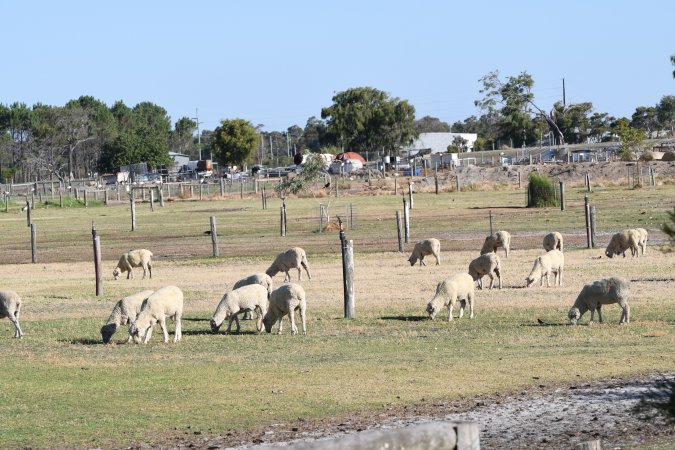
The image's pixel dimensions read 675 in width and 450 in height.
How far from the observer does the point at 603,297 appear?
24312 mm

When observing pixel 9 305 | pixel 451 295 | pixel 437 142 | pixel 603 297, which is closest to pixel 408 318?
pixel 451 295

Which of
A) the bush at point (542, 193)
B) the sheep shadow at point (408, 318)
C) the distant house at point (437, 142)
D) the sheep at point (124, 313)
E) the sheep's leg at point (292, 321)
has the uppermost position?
the distant house at point (437, 142)

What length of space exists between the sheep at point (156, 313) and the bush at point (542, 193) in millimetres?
47444

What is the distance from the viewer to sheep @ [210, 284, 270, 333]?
2453cm

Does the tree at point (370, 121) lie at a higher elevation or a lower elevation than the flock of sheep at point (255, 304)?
higher

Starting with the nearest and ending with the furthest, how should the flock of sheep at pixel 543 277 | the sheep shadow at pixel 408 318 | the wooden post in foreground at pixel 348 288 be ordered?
the flock of sheep at pixel 543 277 → the sheep shadow at pixel 408 318 → the wooden post in foreground at pixel 348 288

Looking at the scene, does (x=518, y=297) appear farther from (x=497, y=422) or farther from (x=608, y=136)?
(x=608, y=136)

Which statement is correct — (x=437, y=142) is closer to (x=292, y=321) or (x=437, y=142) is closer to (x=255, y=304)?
(x=255, y=304)

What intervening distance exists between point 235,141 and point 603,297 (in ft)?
437

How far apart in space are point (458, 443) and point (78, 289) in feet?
96.0

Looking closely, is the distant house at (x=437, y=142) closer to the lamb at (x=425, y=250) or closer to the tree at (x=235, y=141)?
the tree at (x=235, y=141)

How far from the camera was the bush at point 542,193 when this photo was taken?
226 feet

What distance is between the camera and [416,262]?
41375mm

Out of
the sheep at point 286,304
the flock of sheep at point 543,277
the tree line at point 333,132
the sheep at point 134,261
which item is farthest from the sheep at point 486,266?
the tree line at point 333,132
